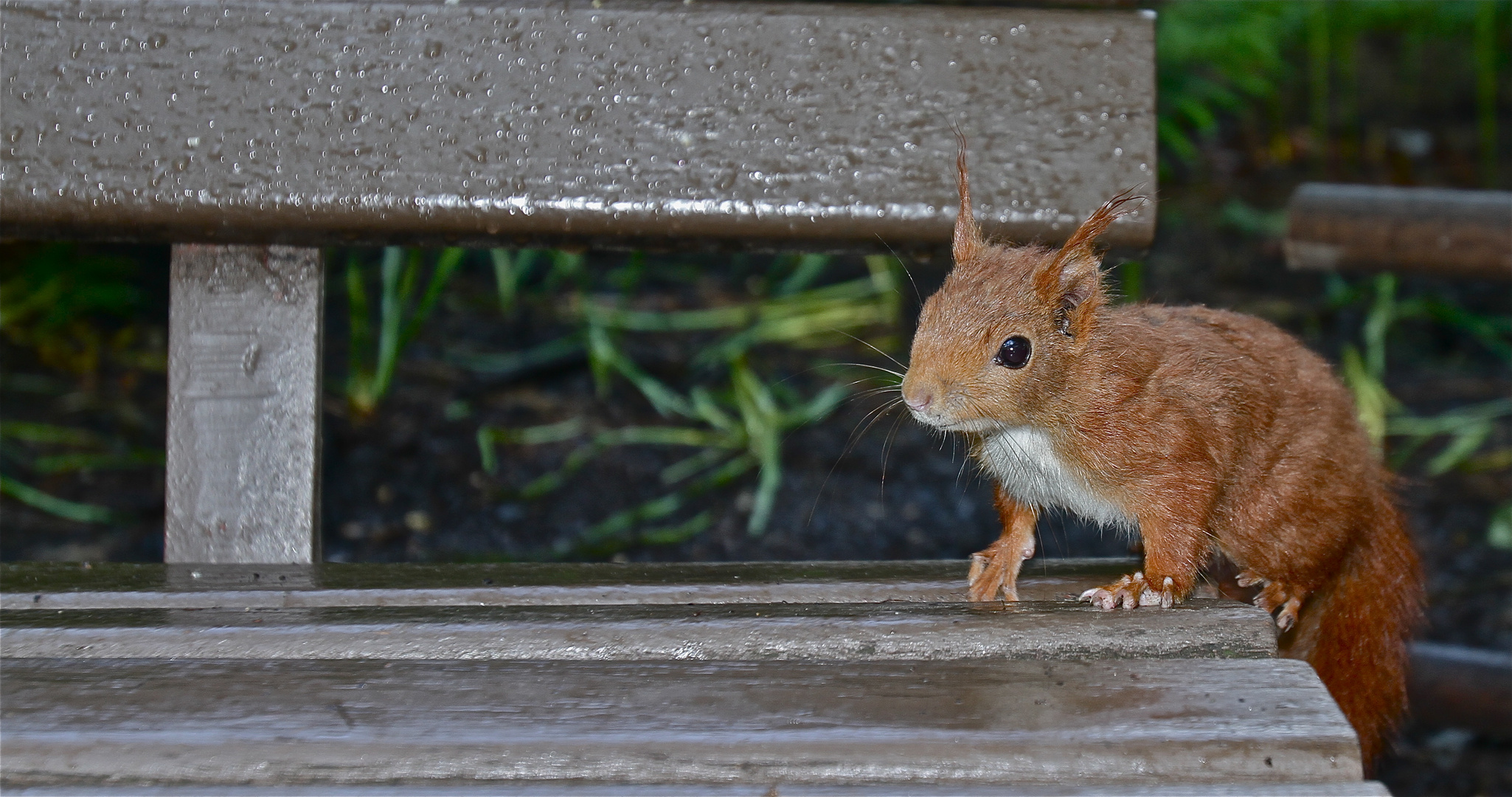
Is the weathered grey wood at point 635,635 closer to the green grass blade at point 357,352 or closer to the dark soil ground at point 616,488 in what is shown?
the dark soil ground at point 616,488

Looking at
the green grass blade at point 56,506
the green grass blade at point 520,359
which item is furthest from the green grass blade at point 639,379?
the green grass blade at point 56,506

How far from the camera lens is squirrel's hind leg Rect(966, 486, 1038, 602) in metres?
1.48

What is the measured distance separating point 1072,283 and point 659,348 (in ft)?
7.75

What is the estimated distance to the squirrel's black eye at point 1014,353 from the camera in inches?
63.2

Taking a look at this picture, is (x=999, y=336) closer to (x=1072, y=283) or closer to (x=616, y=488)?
(x=1072, y=283)

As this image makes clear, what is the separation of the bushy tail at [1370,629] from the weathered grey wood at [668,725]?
1.78 feet

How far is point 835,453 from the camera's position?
3396 millimetres

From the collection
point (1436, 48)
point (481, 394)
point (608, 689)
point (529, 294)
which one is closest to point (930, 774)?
point (608, 689)

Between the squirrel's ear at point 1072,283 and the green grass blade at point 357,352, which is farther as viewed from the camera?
the green grass blade at point 357,352

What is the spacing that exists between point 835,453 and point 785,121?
175 centimetres

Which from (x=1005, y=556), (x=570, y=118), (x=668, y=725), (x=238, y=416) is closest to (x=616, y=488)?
(x=238, y=416)

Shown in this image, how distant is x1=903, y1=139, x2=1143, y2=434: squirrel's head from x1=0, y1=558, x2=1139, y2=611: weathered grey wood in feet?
0.65

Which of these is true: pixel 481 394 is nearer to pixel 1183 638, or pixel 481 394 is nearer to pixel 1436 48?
pixel 1183 638

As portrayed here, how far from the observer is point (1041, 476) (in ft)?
5.49
